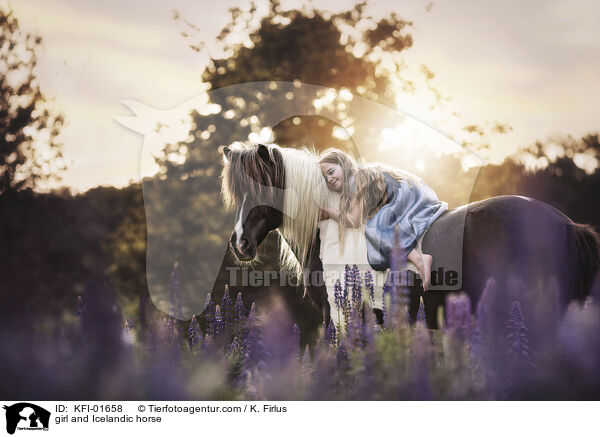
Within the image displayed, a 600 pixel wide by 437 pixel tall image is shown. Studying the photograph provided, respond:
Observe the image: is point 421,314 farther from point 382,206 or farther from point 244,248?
point 244,248

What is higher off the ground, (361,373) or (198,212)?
(198,212)

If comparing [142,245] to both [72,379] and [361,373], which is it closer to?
[72,379]

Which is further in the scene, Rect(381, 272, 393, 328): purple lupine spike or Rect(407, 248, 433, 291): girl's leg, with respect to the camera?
Rect(407, 248, 433, 291): girl's leg

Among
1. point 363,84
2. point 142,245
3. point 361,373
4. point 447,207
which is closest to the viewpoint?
point 361,373

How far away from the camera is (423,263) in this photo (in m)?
3.56

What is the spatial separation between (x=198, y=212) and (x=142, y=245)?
725 millimetres

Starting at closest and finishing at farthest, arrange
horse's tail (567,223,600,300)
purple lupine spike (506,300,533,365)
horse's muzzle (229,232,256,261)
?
purple lupine spike (506,300,533,365)
horse's tail (567,223,600,300)
horse's muzzle (229,232,256,261)

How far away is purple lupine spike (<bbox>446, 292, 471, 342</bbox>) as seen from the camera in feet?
10.4

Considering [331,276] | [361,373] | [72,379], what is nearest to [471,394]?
[361,373]

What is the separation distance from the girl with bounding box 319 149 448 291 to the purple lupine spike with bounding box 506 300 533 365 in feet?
2.07

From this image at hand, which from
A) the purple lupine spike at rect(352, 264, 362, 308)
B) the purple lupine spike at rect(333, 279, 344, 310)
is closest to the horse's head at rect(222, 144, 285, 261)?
the purple lupine spike at rect(333, 279, 344, 310)

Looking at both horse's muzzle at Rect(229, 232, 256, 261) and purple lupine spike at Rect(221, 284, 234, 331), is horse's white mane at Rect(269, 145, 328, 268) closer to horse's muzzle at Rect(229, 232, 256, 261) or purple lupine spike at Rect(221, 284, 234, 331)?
horse's muzzle at Rect(229, 232, 256, 261)

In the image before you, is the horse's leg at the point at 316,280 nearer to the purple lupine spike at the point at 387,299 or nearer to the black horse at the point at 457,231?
the black horse at the point at 457,231
